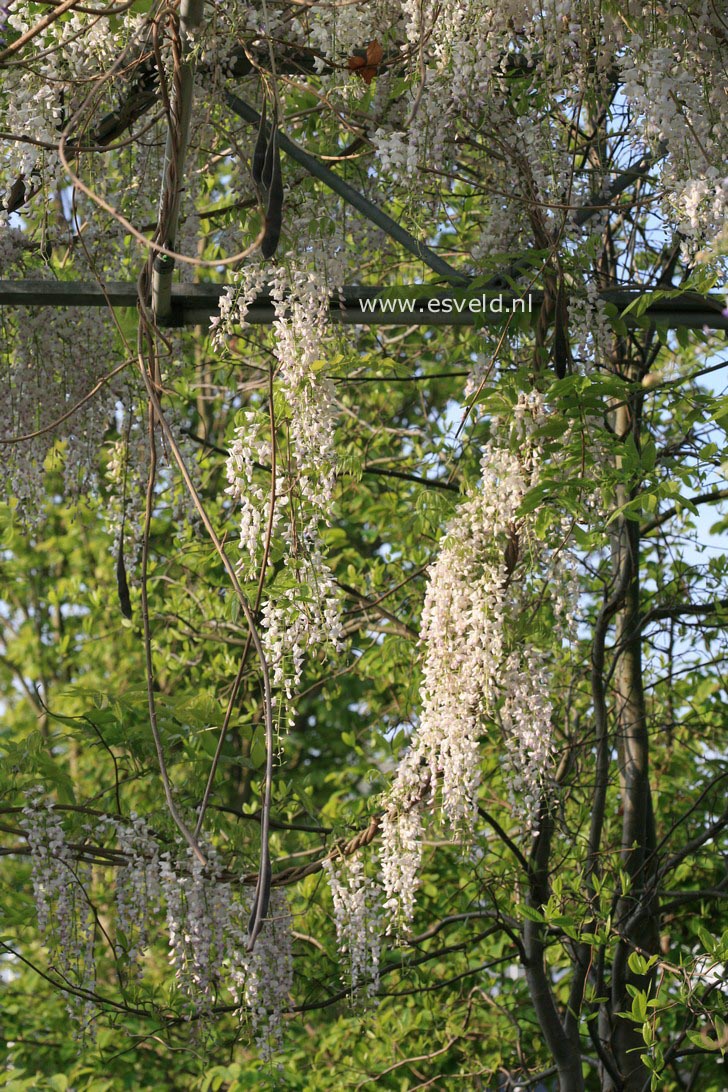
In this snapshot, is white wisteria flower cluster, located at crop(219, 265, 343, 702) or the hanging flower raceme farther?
the hanging flower raceme

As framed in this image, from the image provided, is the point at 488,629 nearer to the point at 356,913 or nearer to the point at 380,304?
the point at 380,304

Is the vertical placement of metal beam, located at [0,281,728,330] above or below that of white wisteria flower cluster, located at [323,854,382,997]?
above

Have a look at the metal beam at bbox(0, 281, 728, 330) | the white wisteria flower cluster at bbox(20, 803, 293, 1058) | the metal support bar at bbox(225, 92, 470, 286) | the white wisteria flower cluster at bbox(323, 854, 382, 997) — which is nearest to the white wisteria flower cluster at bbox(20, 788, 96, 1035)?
the white wisteria flower cluster at bbox(20, 803, 293, 1058)

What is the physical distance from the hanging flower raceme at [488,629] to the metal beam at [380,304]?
0.72 feet

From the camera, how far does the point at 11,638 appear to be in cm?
827

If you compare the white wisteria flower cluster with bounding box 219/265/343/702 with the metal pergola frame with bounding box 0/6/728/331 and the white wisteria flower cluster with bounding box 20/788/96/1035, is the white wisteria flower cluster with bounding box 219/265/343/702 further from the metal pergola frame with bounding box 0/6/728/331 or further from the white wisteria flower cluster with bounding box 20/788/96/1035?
the white wisteria flower cluster with bounding box 20/788/96/1035

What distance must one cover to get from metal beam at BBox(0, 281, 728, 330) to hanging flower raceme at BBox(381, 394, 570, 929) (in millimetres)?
221

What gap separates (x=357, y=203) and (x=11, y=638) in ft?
21.2

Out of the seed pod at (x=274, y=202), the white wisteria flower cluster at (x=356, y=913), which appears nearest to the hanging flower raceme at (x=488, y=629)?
the white wisteria flower cluster at (x=356, y=913)

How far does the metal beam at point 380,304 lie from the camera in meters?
2.49

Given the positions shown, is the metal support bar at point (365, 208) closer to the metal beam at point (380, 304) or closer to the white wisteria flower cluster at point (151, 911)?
the metal beam at point (380, 304)

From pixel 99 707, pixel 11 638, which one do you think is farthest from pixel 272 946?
pixel 11 638

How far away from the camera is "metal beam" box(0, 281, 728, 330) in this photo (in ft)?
8.16

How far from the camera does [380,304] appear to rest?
254 centimetres
